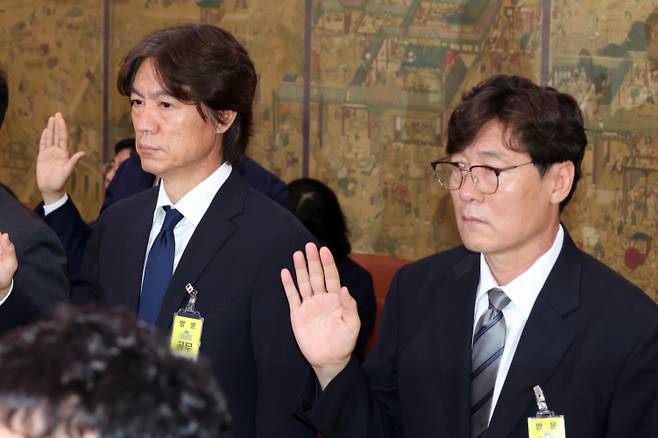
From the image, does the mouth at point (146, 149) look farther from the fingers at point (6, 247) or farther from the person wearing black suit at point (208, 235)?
the fingers at point (6, 247)

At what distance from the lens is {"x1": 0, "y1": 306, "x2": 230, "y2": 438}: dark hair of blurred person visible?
4.25ft

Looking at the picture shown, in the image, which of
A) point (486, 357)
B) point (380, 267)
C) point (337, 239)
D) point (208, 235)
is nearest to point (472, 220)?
point (486, 357)

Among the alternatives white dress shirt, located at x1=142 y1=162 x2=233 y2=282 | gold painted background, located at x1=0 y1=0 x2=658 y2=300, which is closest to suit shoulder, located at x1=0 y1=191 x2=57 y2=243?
white dress shirt, located at x1=142 y1=162 x2=233 y2=282

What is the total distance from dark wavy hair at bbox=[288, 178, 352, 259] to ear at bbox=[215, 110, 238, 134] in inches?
101

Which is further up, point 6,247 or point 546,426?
point 6,247

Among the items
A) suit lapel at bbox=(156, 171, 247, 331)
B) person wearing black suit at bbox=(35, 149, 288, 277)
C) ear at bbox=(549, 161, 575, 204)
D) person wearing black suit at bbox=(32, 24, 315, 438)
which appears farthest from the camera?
person wearing black suit at bbox=(35, 149, 288, 277)

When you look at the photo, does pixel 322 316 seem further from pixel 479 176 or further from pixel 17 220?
pixel 17 220

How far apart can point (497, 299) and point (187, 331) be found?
787mm

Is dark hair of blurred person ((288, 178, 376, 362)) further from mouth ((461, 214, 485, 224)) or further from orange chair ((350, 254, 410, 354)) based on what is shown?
mouth ((461, 214, 485, 224))

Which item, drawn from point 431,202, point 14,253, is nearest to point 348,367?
point 14,253

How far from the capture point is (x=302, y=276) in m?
2.84

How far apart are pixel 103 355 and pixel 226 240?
6.12ft

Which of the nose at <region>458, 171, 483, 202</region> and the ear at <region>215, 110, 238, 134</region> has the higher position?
the ear at <region>215, 110, 238, 134</region>

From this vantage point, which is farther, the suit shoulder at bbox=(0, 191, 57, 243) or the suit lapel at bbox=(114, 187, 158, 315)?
the suit shoulder at bbox=(0, 191, 57, 243)
